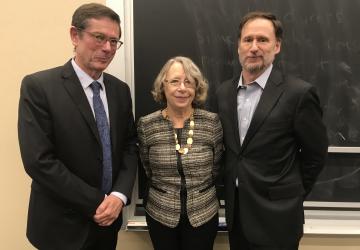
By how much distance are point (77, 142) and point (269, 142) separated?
86cm

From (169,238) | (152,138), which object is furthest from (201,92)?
(169,238)

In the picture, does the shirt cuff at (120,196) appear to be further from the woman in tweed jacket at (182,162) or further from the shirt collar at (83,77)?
the shirt collar at (83,77)

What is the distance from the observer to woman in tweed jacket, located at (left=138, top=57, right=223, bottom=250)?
164 cm

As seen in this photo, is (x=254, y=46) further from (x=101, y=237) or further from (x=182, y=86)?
(x=101, y=237)

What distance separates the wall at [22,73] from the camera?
1917mm

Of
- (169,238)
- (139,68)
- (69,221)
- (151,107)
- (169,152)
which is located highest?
(139,68)

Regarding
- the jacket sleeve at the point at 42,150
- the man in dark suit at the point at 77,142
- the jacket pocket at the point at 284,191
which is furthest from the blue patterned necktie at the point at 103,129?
the jacket pocket at the point at 284,191

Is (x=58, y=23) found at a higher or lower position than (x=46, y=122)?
higher

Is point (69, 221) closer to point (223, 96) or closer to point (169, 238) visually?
point (169, 238)

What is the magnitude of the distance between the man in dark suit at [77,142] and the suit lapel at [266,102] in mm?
635

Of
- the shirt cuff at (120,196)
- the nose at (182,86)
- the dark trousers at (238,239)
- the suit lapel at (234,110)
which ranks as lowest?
the dark trousers at (238,239)

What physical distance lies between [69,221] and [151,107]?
2.77ft

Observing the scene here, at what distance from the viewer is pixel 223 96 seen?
5.68 feet

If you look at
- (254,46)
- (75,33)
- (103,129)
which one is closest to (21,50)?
(75,33)
